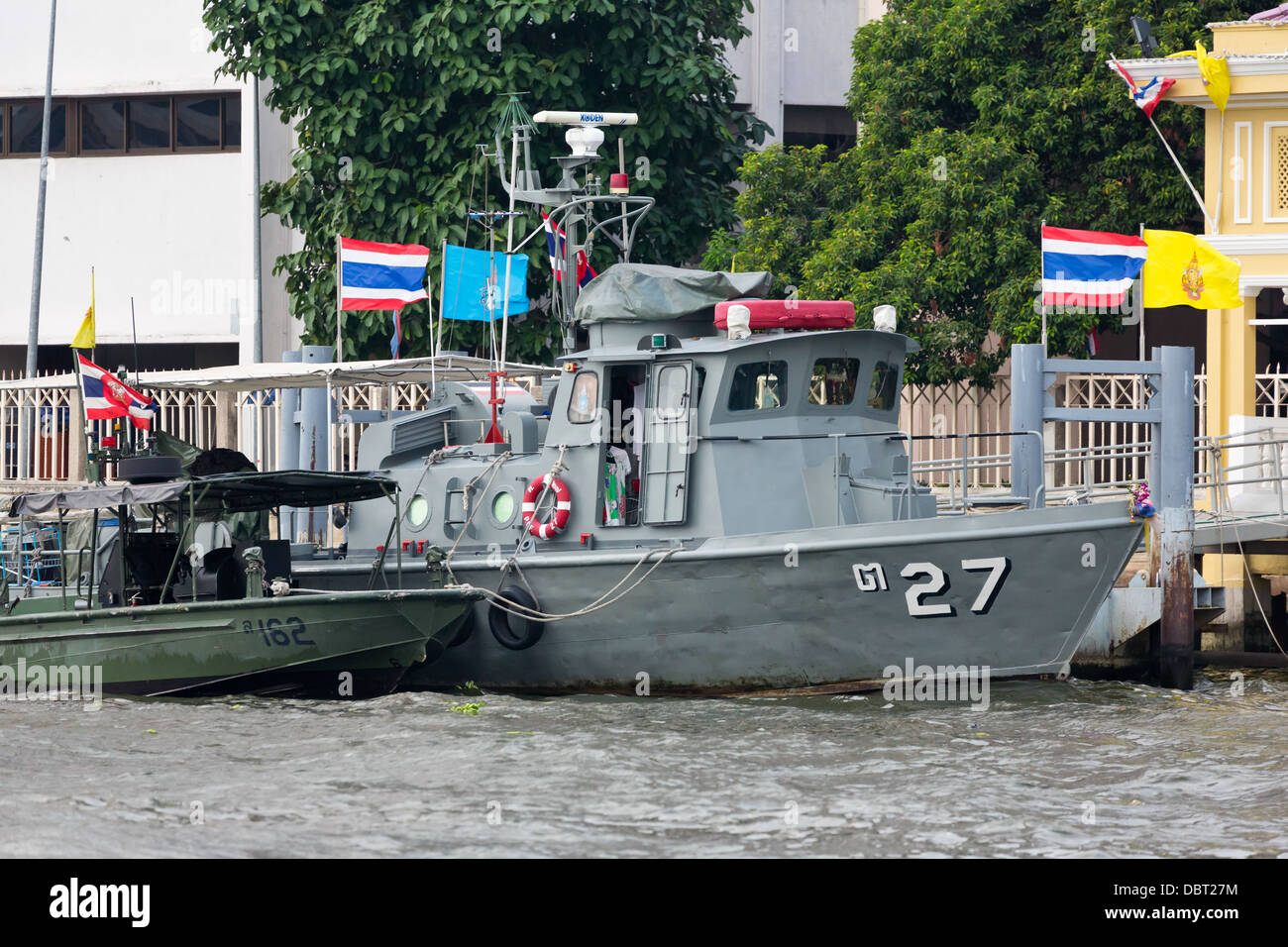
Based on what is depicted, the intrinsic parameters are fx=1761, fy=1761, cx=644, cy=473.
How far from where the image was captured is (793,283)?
23.4m

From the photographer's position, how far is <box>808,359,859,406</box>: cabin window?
15.1 metres

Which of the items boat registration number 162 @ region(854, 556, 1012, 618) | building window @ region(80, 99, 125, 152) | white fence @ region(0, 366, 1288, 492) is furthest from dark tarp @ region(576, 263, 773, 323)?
building window @ region(80, 99, 125, 152)

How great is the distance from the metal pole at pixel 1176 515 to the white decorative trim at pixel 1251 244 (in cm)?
551

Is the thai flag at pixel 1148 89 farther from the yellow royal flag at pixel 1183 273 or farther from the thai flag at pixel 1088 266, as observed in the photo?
the thai flag at pixel 1088 266

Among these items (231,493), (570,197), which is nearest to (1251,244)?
(570,197)

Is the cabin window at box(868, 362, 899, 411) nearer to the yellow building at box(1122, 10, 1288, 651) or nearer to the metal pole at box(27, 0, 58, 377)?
the yellow building at box(1122, 10, 1288, 651)

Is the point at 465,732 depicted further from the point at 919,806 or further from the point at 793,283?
the point at 793,283

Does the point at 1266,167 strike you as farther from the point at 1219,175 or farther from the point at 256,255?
the point at 256,255

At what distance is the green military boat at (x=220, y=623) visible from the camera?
1464cm

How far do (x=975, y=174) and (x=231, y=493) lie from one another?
1074 cm

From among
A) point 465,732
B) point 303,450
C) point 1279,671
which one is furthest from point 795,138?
point 465,732

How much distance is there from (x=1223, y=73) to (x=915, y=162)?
12.7 ft

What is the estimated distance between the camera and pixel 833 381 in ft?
49.9

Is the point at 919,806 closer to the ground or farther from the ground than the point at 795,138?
closer to the ground
